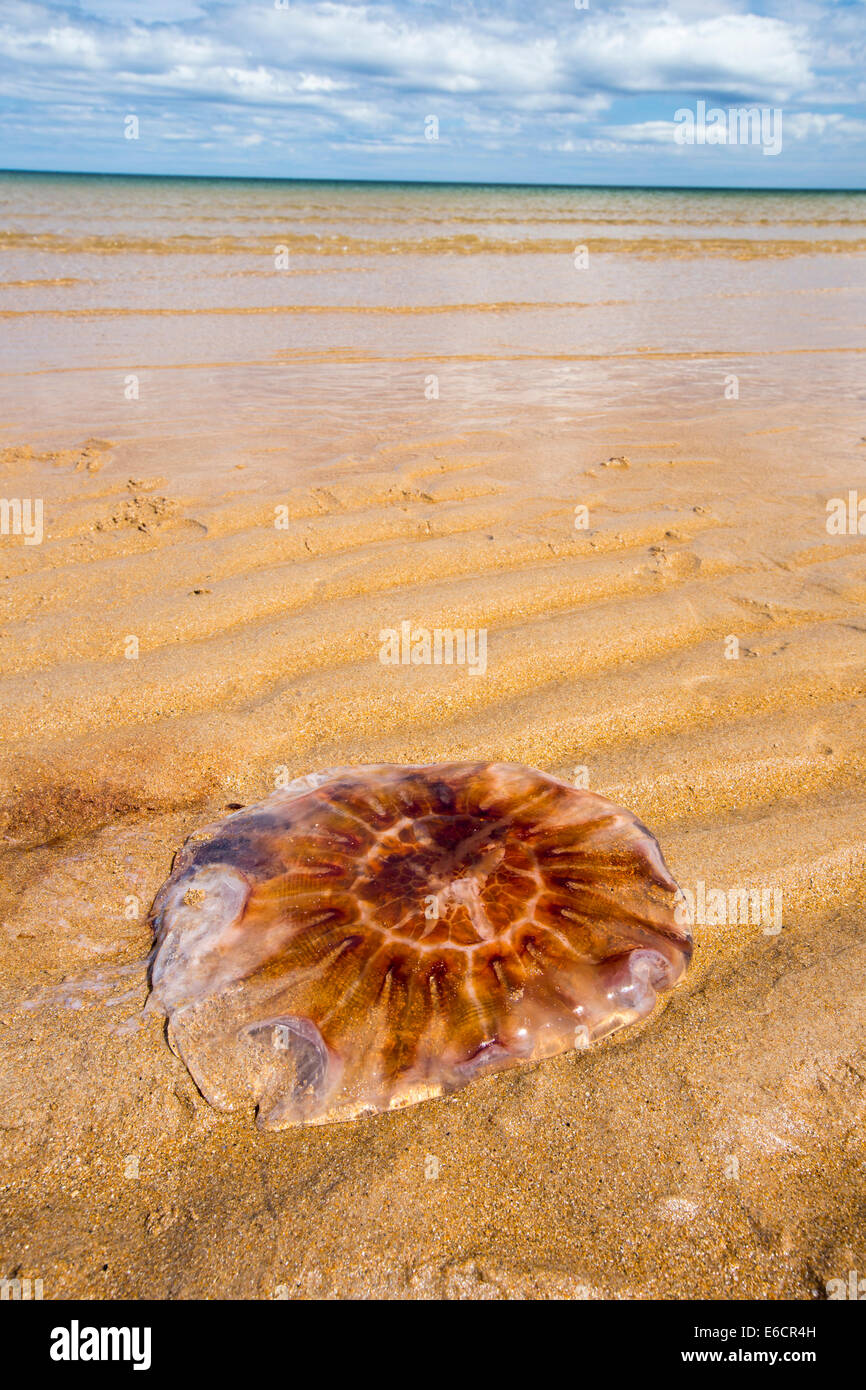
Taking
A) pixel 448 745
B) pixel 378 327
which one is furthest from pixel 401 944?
pixel 378 327

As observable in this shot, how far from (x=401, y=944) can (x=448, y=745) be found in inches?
46.3

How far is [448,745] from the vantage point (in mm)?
3111

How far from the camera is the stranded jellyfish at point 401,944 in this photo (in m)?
1.90

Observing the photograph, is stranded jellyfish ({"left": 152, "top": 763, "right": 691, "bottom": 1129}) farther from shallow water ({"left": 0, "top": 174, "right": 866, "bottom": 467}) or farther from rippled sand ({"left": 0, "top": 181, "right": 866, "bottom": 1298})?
shallow water ({"left": 0, "top": 174, "right": 866, "bottom": 467})

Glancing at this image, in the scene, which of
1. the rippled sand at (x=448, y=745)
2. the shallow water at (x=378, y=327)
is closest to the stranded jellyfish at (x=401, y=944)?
the rippled sand at (x=448, y=745)

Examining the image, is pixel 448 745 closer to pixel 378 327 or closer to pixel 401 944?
pixel 401 944

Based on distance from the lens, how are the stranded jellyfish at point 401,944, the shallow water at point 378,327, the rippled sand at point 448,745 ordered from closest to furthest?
the rippled sand at point 448,745 < the stranded jellyfish at point 401,944 < the shallow water at point 378,327

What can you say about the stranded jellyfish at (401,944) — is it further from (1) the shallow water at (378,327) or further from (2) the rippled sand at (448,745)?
(1) the shallow water at (378,327)

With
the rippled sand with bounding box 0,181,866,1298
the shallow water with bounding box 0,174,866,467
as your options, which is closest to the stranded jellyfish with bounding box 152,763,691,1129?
the rippled sand with bounding box 0,181,866,1298

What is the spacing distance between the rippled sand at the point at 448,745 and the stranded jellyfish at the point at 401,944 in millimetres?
91

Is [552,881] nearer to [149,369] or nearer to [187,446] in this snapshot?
[187,446]

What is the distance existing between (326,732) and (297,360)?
21.1ft

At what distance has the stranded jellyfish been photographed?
6.24 ft

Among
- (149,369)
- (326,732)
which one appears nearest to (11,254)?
(149,369)
